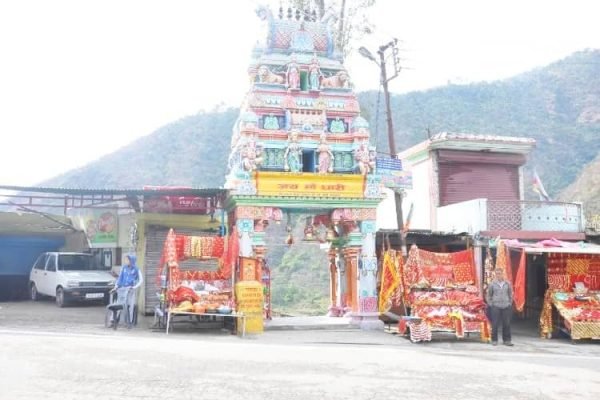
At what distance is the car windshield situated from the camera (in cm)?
1947

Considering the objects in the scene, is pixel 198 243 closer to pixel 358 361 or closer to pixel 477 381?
pixel 358 361

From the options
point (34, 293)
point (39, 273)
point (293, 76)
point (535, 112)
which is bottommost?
point (34, 293)

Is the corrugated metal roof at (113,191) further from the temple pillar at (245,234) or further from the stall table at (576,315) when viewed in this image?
the stall table at (576,315)

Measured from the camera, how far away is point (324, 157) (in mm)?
16500

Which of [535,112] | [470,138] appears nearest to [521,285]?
[470,138]

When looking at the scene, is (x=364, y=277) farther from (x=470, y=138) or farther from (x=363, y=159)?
(x=470, y=138)

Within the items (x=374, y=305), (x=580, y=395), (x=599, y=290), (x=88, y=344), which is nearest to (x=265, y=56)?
(x=374, y=305)

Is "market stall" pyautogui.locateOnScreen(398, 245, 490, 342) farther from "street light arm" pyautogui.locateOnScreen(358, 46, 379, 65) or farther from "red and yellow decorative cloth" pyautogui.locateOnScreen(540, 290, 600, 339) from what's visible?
"street light arm" pyautogui.locateOnScreen(358, 46, 379, 65)

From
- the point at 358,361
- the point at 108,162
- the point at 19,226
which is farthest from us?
the point at 108,162

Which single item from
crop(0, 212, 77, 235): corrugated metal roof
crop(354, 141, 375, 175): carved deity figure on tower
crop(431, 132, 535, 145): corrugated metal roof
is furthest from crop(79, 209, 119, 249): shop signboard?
crop(431, 132, 535, 145): corrugated metal roof

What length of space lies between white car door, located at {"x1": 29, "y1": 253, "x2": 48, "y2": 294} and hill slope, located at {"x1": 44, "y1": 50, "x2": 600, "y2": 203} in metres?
24.7

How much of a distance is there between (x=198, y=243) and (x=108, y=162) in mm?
39551

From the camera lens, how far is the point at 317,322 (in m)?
17.2

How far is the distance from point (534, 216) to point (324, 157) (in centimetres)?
640
